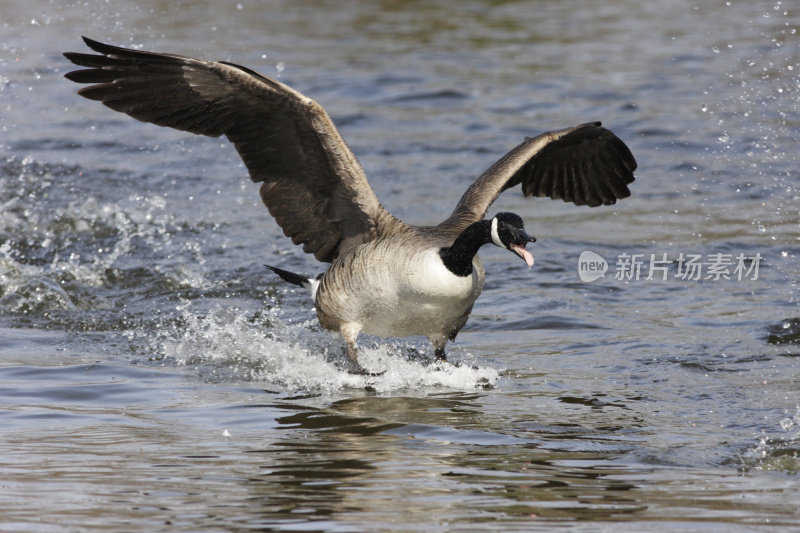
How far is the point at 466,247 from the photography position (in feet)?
21.1

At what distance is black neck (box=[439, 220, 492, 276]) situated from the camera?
6.41 metres

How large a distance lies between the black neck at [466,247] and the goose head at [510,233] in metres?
0.06

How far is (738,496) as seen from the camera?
4.47 metres

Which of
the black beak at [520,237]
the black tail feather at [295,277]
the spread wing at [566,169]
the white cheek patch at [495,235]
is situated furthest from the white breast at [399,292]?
the spread wing at [566,169]

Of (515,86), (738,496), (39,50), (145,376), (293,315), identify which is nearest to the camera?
(738,496)

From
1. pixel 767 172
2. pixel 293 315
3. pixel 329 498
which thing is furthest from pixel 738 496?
pixel 767 172

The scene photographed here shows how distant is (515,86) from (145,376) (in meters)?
11.1

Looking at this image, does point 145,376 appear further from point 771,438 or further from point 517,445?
point 771,438

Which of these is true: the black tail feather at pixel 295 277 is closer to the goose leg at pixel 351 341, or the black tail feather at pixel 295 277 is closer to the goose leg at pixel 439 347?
the goose leg at pixel 351 341

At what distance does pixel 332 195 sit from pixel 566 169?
214 cm

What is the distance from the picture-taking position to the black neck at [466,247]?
641cm

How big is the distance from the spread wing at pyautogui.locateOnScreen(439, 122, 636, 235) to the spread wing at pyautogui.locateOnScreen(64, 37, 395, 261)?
2.95 ft

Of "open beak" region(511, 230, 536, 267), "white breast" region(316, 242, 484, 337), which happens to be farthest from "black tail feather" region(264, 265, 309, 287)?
"open beak" region(511, 230, 536, 267)

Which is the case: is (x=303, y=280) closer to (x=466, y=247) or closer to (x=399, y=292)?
(x=399, y=292)
